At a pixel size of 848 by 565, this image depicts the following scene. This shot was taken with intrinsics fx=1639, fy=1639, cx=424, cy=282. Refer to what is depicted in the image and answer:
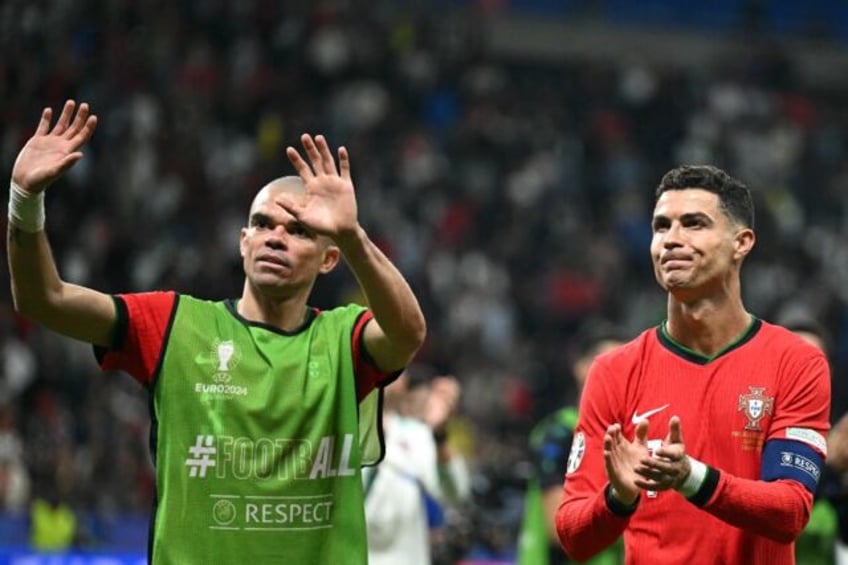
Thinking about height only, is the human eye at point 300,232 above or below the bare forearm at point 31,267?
above

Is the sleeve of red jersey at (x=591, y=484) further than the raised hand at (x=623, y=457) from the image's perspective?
Yes

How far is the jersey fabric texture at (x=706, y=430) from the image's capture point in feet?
17.3

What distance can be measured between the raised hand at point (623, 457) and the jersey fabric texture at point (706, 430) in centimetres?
15

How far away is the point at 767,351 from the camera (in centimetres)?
550

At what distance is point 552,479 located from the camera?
8.62 metres

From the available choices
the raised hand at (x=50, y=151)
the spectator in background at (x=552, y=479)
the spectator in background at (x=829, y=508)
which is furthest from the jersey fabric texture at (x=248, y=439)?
the spectator in background at (x=552, y=479)

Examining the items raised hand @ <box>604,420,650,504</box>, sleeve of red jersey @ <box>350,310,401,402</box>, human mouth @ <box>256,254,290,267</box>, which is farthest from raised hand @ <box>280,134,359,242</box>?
raised hand @ <box>604,420,650,504</box>

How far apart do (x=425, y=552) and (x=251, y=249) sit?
4128 millimetres

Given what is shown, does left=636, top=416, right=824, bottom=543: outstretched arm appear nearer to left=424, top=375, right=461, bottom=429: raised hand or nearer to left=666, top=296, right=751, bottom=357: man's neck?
left=666, top=296, right=751, bottom=357: man's neck

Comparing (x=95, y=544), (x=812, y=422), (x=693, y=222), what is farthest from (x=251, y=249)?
(x=95, y=544)

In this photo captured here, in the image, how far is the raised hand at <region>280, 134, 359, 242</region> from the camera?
511 centimetres

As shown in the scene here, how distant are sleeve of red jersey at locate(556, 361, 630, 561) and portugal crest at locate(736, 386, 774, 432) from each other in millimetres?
426

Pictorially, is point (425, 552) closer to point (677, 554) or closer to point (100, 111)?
point (677, 554)

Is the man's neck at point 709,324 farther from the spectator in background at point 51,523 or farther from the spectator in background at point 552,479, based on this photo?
the spectator in background at point 51,523
